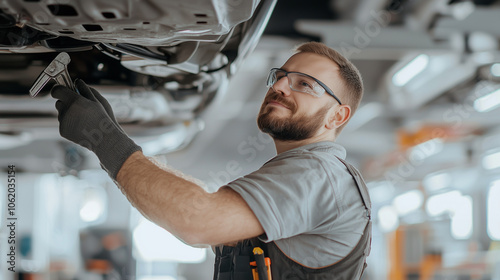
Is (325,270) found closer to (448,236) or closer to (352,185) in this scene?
(352,185)

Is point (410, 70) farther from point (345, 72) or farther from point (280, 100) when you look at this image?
point (280, 100)

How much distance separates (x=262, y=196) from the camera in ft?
3.40

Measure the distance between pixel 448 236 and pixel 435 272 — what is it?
1184mm

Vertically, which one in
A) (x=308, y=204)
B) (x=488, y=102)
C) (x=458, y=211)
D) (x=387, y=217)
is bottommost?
(x=308, y=204)

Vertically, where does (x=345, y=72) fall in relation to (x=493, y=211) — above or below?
below

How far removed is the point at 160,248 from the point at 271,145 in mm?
4095

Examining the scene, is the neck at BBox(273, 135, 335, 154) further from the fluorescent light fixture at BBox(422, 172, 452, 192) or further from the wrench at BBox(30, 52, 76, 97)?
the fluorescent light fixture at BBox(422, 172, 452, 192)

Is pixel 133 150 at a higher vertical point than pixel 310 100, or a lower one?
lower

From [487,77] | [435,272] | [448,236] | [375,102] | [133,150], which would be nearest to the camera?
[133,150]

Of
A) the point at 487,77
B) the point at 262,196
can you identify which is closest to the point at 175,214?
the point at 262,196

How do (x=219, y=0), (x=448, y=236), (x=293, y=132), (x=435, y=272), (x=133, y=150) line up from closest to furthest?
(x=219, y=0), (x=133, y=150), (x=293, y=132), (x=435, y=272), (x=448, y=236)

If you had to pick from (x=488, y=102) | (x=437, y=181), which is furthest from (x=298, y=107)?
(x=437, y=181)

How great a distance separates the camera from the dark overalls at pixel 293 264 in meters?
1.18

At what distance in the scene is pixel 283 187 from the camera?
41.8 inches
